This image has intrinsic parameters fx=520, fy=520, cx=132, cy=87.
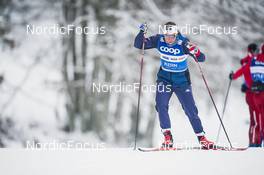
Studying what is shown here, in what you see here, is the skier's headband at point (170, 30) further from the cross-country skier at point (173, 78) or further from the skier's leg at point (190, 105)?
the skier's leg at point (190, 105)

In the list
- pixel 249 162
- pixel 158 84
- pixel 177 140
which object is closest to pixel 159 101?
pixel 158 84

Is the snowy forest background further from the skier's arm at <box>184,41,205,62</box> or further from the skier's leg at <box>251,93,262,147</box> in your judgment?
the skier's arm at <box>184,41,205,62</box>

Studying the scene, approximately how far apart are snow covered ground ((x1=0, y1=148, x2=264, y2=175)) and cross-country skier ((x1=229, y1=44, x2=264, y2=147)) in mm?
924

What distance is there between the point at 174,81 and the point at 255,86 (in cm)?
117

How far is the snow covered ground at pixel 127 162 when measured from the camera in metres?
4.53

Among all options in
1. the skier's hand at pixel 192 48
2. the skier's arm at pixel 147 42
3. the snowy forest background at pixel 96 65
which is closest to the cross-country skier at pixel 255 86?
the skier's hand at pixel 192 48

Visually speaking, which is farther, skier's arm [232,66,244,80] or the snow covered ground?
skier's arm [232,66,244,80]

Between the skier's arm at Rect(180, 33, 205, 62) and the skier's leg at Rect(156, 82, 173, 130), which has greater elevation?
the skier's arm at Rect(180, 33, 205, 62)

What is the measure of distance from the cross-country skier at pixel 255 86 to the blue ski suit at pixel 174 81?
0.84 m

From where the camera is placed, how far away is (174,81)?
5.14m

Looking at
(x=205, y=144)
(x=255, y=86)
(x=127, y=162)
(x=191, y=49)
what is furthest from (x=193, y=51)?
(x=127, y=162)

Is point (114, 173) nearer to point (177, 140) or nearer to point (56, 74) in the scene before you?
point (177, 140)

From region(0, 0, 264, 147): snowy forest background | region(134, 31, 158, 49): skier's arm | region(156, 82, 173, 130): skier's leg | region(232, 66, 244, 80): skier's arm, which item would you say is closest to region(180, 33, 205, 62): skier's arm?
region(134, 31, 158, 49): skier's arm

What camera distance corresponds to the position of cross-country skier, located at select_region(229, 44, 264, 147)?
5785 millimetres
